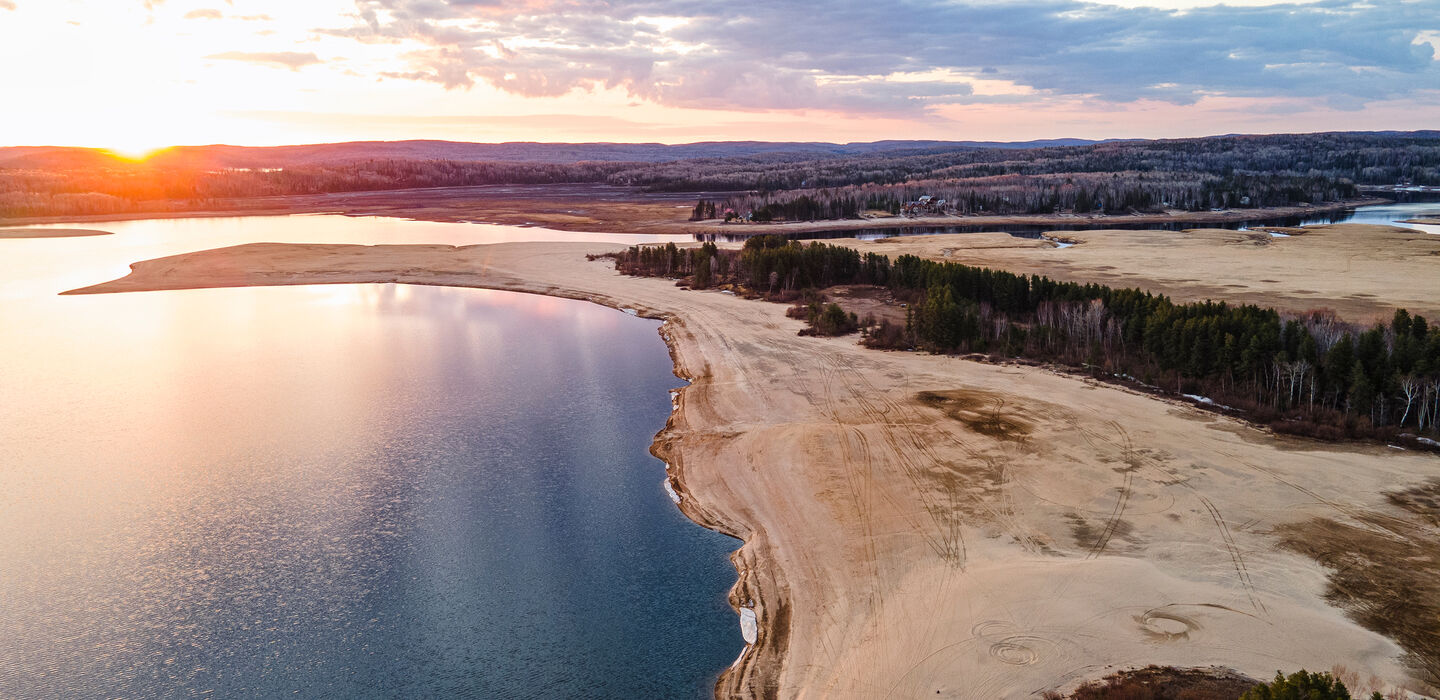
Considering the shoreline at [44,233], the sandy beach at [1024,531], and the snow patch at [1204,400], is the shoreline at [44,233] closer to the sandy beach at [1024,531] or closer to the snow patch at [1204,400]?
the sandy beach at [1024,531]

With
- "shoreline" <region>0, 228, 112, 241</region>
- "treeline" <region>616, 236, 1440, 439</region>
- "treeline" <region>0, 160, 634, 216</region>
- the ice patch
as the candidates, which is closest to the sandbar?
"shoreline" <region>0, 228, 112, 241</region>

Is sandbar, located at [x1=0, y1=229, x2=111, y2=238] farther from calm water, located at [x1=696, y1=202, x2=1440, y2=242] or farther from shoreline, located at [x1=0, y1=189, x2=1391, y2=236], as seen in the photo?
calm water, located at [x1=696, y1=202, x2=1440, y2=242]

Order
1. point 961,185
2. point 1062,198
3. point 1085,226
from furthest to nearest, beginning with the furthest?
point 961,185
point 1062,198
point 1085,226

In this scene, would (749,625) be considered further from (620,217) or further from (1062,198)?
(1062,198)

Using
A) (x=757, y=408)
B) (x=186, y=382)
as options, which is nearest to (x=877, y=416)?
(x=757, y=408)

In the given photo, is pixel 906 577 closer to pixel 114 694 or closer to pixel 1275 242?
pixel 114 694

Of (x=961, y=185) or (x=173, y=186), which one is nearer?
(x=961, y=185)

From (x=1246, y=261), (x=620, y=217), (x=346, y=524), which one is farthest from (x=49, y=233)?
(x=1246, y=261)
